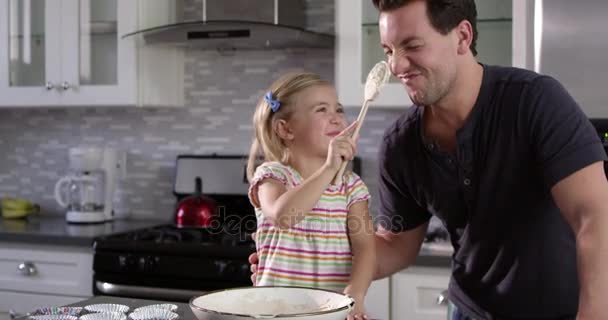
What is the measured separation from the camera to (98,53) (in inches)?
129

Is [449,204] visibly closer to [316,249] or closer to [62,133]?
[316,249]

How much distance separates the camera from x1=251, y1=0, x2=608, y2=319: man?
1.42m

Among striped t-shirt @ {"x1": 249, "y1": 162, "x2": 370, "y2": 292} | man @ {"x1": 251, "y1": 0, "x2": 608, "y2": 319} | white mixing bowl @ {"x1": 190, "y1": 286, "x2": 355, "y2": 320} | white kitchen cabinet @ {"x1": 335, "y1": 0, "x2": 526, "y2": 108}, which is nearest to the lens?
white mixing bowl @ {"x1": 190, "y1": 286, "x2": 355, "y2": 320}

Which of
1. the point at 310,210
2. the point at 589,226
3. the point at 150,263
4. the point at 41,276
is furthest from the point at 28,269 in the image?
the point at 589,226

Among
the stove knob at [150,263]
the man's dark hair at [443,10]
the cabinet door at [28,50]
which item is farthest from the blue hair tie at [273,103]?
the cabinet door at [28,50]

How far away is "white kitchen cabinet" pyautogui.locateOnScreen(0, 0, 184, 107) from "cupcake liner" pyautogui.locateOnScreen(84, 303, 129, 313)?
1819 mm

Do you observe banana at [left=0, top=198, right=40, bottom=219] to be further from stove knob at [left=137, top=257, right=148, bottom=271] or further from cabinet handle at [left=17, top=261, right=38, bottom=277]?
stove knob at [left=137, top=257, right=148, bottom=271]

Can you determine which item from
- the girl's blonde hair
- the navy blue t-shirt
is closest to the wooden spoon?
the navy blue t-shirt

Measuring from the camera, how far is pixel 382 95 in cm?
286

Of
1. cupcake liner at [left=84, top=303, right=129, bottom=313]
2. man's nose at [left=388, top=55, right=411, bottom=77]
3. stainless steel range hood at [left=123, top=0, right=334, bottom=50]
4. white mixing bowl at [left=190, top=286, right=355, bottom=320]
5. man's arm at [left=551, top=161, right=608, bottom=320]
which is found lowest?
cupcake liner at [left=84, top=303, right=129, bottom=313]

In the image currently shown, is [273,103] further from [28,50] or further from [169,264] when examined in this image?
[28,50]

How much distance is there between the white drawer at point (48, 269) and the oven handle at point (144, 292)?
121 millimetres

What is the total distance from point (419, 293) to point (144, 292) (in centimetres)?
96

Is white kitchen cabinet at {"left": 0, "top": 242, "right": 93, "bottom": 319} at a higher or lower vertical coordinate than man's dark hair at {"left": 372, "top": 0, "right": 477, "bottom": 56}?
lower
